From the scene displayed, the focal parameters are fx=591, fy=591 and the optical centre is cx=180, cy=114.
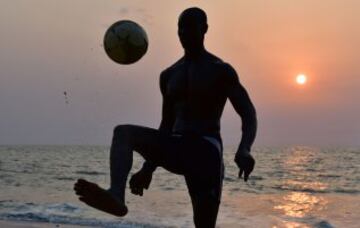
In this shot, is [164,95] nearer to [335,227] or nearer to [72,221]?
[72,221]

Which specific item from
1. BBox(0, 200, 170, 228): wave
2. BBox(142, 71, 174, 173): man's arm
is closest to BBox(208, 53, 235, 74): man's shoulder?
BBox(142, 71, 174, 173): man's arm

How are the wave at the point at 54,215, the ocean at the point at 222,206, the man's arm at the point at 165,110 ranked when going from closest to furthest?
the man's arm at the point at 165,110 < the wave at the point at 54,215 < the ocean at the point at 222,206

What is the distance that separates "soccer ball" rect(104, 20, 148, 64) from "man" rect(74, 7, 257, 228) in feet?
2.99

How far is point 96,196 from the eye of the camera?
3.68 m

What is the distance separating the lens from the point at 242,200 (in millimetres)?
24859

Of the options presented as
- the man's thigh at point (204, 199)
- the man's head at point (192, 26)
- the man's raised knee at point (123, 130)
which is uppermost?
the man's head at point (192, 26)

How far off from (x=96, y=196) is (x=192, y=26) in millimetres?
1490

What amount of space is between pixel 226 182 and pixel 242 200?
9.90 metres

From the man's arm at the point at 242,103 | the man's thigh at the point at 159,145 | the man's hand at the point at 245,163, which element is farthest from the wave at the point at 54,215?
the man's hand at the point at 245,163

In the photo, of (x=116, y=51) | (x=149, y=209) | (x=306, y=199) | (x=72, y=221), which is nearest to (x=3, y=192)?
(x=149, y=209)

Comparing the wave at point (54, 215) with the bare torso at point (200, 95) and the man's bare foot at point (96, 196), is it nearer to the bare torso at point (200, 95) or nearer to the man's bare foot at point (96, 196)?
the bare torso at point (200, 95)

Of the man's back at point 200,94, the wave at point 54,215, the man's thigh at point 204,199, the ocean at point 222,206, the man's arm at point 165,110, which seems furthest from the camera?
the ocean at point 222,206

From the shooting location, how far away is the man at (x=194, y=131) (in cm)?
398

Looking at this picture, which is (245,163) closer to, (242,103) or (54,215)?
(242,103)
